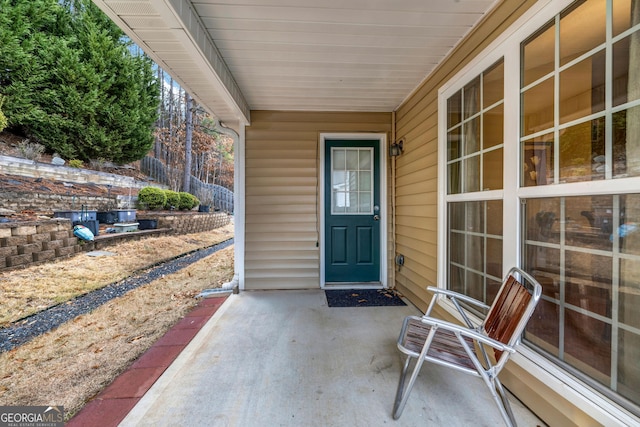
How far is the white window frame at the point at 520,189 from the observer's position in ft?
3.68

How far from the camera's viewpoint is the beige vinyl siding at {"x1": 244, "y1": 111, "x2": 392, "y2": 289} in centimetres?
358

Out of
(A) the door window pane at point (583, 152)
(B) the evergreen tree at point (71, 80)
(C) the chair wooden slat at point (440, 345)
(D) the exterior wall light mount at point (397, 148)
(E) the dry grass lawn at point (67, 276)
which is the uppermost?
(B) the evergreen tree at point (71, 80)

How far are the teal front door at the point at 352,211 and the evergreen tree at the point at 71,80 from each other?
833cm

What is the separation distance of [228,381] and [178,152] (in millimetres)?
13940

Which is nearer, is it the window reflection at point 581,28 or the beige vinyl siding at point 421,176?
the window reflection at point 581,28

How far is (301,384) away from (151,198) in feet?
27.5

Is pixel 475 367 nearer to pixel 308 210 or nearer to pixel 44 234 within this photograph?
pixel 308 210

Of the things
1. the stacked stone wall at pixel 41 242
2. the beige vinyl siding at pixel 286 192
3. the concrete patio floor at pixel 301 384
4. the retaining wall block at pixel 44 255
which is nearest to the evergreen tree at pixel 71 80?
the stacked stone wall at pixel 41 242

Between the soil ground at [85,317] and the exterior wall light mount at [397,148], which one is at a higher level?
the exterior wall light mount at [397,148]

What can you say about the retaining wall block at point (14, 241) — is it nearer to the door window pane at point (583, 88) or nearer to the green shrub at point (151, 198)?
the green shrub at point (151, 198)

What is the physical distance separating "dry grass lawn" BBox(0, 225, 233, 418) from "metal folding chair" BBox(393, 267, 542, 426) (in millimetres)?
1875

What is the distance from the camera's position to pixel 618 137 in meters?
1.11

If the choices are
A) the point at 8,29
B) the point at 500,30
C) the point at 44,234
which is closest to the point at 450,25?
the point at 500,30

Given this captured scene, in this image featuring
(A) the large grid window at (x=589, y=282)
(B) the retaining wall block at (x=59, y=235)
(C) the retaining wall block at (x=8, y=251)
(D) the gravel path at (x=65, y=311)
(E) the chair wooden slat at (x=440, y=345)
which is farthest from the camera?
(B) the retaining wall block at (x=59, y=235)
